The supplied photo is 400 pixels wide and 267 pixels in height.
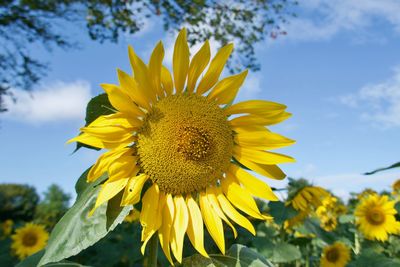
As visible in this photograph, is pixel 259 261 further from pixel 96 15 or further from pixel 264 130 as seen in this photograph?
pixel 96 15

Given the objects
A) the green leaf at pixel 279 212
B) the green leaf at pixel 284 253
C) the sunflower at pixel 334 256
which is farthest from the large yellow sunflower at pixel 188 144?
the sunflower at pixel 334 256

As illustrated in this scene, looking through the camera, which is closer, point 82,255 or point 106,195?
point 106,195

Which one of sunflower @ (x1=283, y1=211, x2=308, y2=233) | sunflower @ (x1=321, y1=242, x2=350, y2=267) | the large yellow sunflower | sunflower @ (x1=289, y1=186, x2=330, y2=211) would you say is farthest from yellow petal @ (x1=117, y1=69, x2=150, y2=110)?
sunflower @ (x1=321, y1=242, x2=350, y2=267)

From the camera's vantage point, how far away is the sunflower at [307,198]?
3254mm

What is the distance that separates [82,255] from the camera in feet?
11.9

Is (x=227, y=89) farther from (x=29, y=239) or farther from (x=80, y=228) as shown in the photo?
(x=29, y=239)

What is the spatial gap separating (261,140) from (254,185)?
0.43ft

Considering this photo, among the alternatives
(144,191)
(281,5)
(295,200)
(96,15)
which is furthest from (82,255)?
(281,5)

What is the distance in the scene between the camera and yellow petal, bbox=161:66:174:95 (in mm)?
1246

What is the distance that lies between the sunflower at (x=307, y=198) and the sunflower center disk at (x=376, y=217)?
828 millimetres

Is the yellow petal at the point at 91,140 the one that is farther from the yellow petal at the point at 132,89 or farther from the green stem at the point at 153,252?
the green stem at the point at 153,252

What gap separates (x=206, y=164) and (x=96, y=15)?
9.61 m

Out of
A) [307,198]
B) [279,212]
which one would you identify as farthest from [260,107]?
[307,198]

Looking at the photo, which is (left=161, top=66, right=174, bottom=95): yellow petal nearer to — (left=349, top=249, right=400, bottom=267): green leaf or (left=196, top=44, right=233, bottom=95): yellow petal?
(left=196, top=44, right=233, bottom=95): yellow petal
